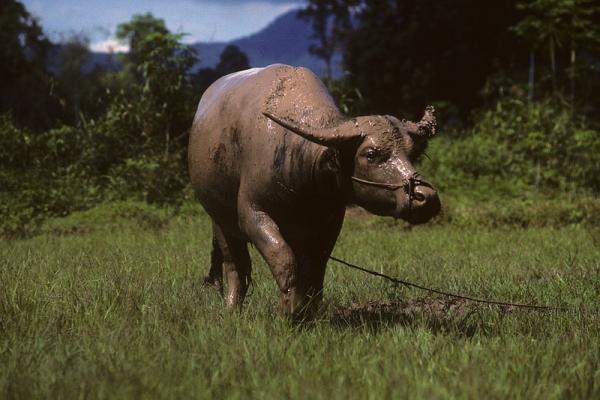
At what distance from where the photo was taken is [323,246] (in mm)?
4316

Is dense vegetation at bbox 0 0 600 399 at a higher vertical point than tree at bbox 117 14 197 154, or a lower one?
lower

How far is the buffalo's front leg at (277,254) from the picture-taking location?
12.9 ft

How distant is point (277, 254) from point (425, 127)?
980 millimetres

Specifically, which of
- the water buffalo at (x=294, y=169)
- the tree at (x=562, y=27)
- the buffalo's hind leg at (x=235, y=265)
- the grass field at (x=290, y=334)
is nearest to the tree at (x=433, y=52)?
the tree at (x=562, y=27)

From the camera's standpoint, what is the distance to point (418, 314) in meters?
4.74

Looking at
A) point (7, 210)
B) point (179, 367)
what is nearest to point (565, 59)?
point (7, 210)

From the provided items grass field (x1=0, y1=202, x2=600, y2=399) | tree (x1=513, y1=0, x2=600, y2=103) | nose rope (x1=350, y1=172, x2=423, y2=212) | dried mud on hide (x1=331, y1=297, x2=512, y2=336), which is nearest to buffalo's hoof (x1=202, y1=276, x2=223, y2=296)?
grass field (x1=0, y1=202, x2=600, y2=399)

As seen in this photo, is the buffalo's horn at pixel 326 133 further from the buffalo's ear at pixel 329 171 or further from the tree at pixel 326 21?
the tree at pixel 326 21

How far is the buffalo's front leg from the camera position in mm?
3920

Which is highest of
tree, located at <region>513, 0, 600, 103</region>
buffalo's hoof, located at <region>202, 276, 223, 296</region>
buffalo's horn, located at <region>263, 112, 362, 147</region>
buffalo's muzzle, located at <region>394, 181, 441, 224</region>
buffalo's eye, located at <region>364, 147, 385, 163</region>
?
tree, located at <region>513, 0, 600, 103</region>

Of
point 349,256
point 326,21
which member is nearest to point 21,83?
point 349,256

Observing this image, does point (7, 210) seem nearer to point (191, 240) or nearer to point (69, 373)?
point (191, 240)

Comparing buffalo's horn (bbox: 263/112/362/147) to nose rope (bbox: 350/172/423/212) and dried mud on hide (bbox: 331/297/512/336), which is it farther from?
dried mud on hide (bbox: 331/297/512/336)

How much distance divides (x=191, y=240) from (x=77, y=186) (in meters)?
4.14
